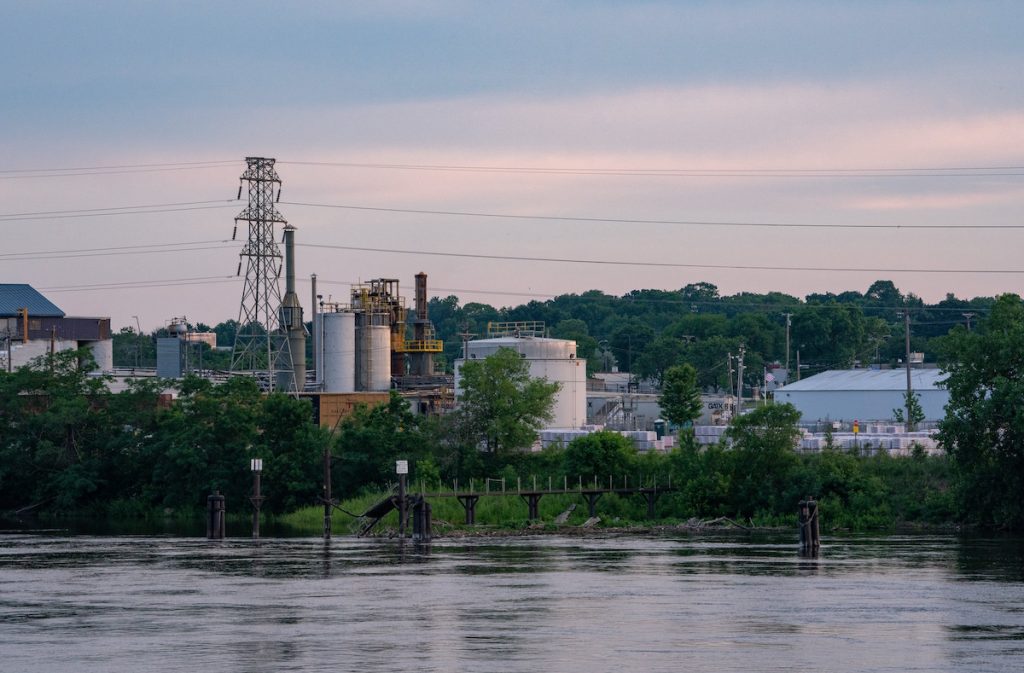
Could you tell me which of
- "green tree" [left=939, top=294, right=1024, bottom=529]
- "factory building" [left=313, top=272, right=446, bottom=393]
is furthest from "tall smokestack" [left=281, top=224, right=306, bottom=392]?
"green tree" [left=939, top=294, right=1024, bottom=529]

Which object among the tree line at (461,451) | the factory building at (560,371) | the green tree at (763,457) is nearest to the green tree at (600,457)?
the tree line at (461,451)

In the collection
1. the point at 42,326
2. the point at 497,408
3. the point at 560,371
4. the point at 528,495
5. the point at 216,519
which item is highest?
the point at 42,326

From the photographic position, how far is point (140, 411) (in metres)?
98.2

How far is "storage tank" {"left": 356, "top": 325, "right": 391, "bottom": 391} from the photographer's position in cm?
11312

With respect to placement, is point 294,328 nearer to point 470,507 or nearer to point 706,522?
point 470,507


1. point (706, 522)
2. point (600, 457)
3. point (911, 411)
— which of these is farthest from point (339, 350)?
point (706, 522)

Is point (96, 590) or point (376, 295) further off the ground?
point (376, 295)

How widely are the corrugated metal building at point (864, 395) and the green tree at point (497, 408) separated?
31.5m

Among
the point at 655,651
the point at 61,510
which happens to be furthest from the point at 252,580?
the point at 61,510

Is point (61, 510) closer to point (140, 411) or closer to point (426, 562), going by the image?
point (140, 411)

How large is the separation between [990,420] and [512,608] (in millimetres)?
35200

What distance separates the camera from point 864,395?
119 metres

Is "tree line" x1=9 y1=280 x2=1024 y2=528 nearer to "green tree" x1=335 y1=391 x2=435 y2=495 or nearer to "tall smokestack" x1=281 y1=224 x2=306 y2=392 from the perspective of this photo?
"green tree" x1=335 y1=391 x2=435 y2=495

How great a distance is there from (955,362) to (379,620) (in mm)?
42355
